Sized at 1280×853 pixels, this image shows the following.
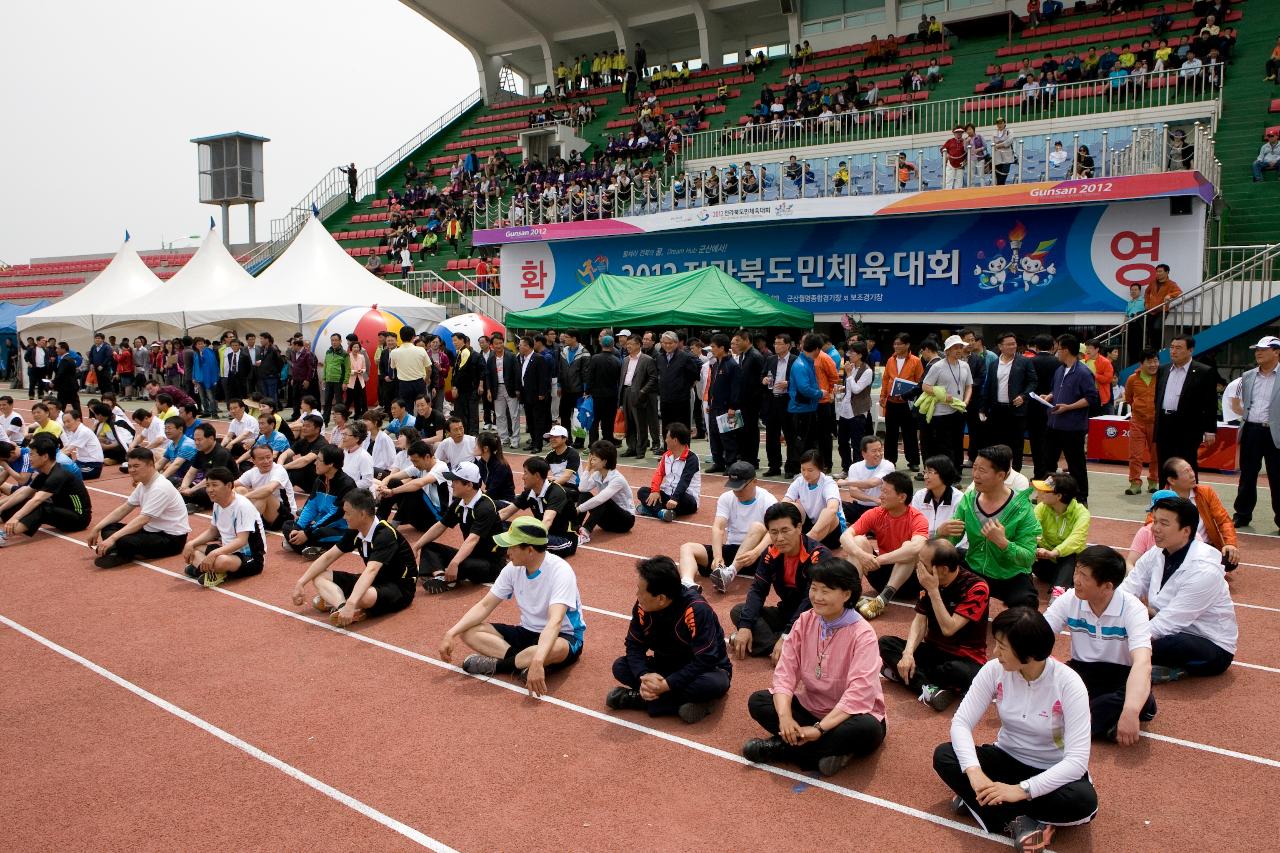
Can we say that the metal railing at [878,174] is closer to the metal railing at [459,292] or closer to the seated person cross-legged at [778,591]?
the metal railing at [459,292]

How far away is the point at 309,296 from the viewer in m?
22.8

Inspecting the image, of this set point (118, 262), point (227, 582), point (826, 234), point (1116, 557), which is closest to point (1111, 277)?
point (826, 234)

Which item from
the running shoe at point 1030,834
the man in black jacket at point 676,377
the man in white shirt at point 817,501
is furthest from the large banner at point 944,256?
the running shoe at point 1030,834

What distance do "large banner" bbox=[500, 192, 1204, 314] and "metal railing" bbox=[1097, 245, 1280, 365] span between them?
1524 millimetres

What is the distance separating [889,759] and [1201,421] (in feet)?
23.2

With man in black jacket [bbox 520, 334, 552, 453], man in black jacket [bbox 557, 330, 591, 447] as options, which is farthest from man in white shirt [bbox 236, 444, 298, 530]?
man in black jacket [bbox 557, 330, 591, 447]

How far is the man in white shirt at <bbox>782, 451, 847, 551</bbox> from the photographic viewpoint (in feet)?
27.2

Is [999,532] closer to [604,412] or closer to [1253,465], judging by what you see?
[1253,465]

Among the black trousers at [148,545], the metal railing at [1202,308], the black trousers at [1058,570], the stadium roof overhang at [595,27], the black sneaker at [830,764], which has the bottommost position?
the black sneaker at [830,764]

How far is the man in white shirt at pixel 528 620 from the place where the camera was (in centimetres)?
628

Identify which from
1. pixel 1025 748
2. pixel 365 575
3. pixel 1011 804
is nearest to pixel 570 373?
pixel 365 575

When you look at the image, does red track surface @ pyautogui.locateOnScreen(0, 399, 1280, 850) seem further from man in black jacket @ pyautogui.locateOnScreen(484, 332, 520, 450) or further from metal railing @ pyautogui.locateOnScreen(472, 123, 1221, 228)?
metal railing @ pyautogui.locateOnScreen(472, 123, 1221, 228)

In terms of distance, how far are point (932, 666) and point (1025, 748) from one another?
1.56 meters

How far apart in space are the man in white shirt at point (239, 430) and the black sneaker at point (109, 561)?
338cm
